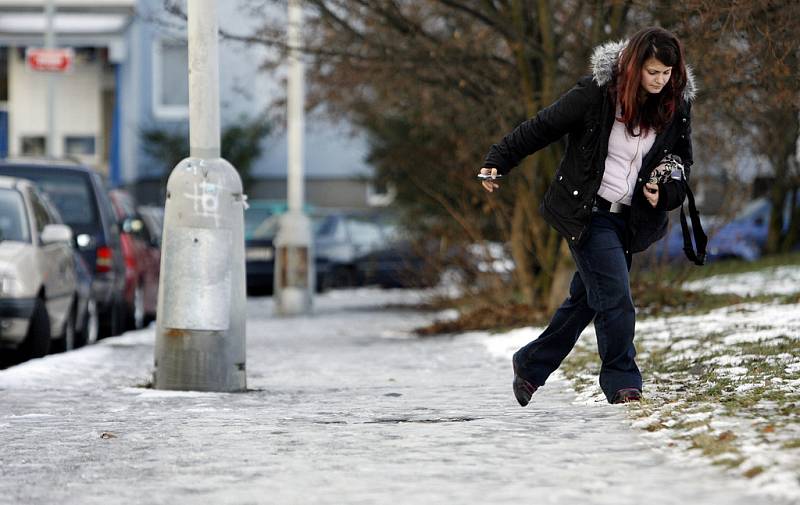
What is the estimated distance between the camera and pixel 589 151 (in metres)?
7.55

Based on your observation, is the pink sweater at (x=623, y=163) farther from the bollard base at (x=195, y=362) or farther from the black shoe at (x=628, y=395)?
the bollard base at (x=195, y=362)

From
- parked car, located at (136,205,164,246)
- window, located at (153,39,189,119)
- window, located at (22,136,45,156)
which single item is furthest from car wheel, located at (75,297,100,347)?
window, located at (22,136,45,156)

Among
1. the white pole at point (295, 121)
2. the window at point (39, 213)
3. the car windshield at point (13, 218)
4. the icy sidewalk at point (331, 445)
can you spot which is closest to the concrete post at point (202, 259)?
the icy sidewalk at point (331, 445)

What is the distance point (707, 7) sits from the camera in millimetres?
10344

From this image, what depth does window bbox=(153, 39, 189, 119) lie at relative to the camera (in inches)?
1505

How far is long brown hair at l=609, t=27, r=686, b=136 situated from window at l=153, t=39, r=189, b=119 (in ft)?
102

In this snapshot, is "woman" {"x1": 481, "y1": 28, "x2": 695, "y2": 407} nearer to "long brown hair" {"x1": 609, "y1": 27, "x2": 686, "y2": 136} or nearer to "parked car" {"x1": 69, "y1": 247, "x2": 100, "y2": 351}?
"long brown hair" {"x1": 609, "y1": 27, "x2": 686, "y2": 136}

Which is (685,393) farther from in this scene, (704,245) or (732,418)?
(732,418)

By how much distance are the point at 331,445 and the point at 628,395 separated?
5.21 feet

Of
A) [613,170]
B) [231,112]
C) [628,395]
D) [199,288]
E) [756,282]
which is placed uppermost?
[231,112]

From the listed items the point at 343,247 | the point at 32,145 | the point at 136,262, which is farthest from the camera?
the point at 32,145

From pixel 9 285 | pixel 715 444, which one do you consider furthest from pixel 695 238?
pixel 9 285

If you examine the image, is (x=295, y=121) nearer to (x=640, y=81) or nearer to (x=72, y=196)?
(x=72, y=196)

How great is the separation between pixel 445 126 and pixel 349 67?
1.70m
